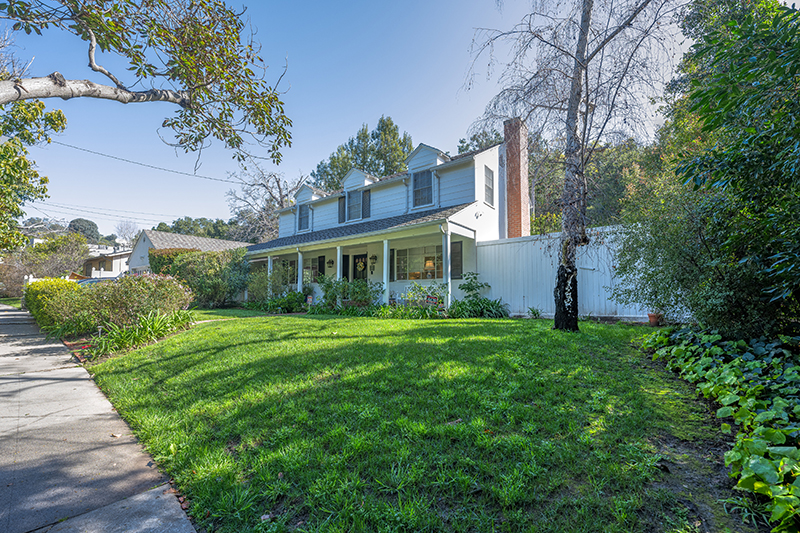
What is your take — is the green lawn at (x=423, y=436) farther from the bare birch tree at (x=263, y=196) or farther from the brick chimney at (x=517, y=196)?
the bare birch tree at (x=263, y=196)

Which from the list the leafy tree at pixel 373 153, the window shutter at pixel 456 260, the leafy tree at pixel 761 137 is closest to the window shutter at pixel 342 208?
the window shutter at pixel 456 260

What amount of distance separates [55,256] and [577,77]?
4052cm

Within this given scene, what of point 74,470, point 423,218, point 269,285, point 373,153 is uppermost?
point 373,153

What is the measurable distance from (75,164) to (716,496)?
80.3 ft

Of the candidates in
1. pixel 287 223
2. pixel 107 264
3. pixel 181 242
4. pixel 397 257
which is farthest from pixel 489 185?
pixel 107 264

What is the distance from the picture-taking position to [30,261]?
1090 inches

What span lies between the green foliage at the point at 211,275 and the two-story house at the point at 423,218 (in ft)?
4.68

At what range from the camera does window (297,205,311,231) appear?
18391 millimetres

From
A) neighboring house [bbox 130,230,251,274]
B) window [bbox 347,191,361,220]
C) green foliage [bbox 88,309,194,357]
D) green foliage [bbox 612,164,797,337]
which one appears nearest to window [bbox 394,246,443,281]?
window [bbox 347,191,361,220]

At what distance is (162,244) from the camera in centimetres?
2297

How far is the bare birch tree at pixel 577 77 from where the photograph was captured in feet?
20.8

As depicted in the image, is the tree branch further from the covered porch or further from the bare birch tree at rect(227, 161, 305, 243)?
the bare birch tree at rect(227, 161, 305, 243)

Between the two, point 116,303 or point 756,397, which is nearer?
point 756,397

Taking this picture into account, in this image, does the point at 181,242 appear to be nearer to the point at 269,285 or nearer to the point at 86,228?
the point at 269,285
